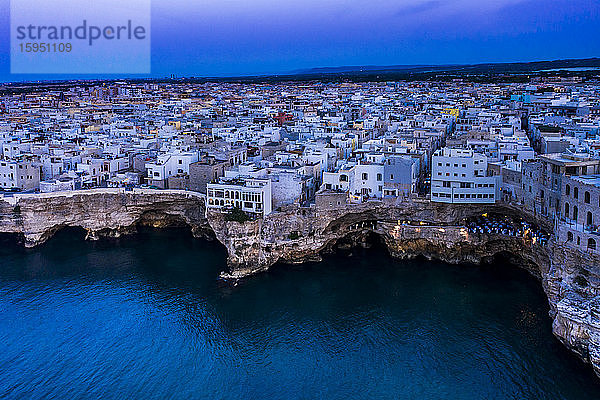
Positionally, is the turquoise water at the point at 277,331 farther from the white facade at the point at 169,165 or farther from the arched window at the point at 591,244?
the white facade at the point at 169,165

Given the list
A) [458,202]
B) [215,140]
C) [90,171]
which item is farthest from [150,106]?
[458,202]

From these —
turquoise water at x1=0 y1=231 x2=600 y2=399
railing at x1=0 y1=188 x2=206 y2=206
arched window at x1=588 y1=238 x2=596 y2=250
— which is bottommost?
turquoise water at x1=0 y1=231 x2=600 y2=399

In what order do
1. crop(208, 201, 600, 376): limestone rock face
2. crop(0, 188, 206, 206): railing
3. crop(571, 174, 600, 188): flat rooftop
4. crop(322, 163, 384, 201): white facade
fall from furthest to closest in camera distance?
crop(0, 188, 206, 206): railing → crop(322, 163, 384, 201): white facade → crop(208, 201, 600, 376): limestone rock face → crop(571, 174, 600, 188): flat rooftop

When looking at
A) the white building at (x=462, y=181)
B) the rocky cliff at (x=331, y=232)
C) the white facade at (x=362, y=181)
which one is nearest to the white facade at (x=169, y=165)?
the rocky cliff at (x=331, y=232)

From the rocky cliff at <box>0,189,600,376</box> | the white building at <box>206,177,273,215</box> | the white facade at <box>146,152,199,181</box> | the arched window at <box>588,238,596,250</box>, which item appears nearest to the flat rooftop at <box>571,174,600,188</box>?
the arched window at <box>588,238,596,250</box>

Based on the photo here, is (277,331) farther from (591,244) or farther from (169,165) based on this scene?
(169,165)

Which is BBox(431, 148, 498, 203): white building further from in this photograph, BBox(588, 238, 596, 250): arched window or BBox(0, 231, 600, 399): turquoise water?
BBox(588, 238, 596, 250): arched window
